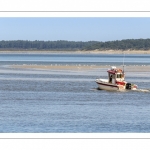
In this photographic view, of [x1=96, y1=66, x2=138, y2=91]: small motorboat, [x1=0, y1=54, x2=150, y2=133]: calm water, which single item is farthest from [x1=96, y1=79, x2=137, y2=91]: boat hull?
[x1=0, y1=54, x2=150, y2=133]: calm water

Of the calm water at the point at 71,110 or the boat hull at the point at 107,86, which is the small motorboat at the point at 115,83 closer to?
the boat hull at the point at 107,86

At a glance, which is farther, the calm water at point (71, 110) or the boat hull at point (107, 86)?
the boat hull at point (107, 86)

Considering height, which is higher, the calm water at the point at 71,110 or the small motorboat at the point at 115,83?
the small motorboat at the point at 115,83

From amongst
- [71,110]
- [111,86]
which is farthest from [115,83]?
[71,110]

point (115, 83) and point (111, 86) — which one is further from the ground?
point (115, 83)

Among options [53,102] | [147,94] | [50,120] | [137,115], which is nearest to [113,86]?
[147,94]

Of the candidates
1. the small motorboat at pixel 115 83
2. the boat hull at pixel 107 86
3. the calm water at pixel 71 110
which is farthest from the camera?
the small motorboat at pixel 115 83

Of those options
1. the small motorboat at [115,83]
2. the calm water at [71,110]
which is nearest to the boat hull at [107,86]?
the small motorboat at [115,83]

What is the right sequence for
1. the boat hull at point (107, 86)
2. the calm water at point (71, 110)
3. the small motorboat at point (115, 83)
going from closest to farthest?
the calm water at point (71, 110) < the boat hull at point (107, 86) < the small motorboat at point (115, 83)

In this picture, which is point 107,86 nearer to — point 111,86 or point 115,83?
point 111,86

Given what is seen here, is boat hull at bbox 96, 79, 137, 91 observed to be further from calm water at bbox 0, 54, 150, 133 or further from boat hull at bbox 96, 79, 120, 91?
calm water at bbox 0, 54, 150, 133
